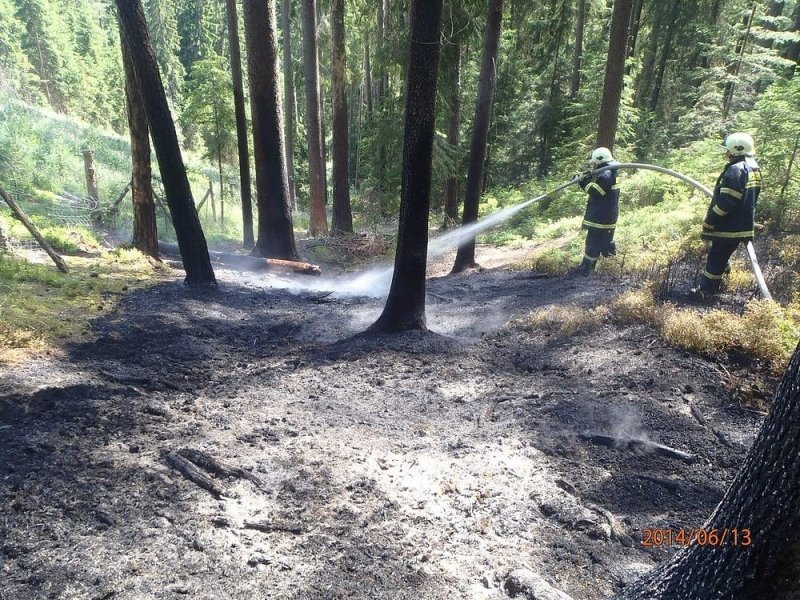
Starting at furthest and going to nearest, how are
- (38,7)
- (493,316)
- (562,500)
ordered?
(38,7) → (493,316) → (562,500)

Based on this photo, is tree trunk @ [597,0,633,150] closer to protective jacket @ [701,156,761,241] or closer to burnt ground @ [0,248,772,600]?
protective jacket @ [701,156,761,241]

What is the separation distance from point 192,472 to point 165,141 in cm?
610

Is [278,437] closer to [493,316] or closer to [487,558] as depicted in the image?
[487,558]

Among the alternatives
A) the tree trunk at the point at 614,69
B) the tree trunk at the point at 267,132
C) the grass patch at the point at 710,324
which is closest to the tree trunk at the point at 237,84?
the tree trunk at the point at 267,132

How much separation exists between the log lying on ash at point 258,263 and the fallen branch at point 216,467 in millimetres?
7943

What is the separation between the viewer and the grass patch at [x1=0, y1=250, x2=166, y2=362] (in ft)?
17.2

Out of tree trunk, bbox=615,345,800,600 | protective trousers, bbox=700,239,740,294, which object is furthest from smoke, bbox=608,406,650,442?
protective trousers, bbox=700,239,740,294

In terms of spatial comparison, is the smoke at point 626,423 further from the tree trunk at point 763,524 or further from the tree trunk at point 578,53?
the tree trunk at point 578,53

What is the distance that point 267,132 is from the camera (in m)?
11.5

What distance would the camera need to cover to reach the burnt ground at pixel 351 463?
291cm

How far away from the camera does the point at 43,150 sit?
1802 centimetres

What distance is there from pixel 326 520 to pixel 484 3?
1068 cm

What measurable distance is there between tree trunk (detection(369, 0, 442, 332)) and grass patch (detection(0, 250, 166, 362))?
3923 mm

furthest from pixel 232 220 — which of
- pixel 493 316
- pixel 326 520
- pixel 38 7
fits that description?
pixel 38 7
